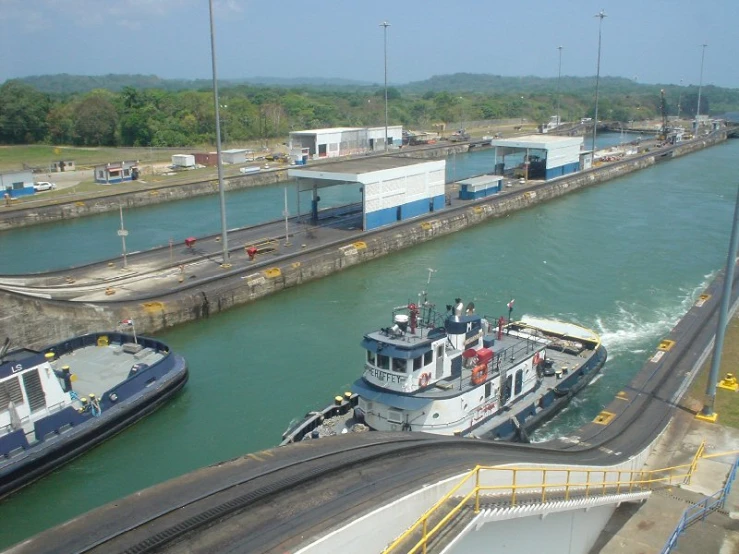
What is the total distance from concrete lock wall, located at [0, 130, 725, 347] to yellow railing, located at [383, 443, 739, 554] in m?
17.9

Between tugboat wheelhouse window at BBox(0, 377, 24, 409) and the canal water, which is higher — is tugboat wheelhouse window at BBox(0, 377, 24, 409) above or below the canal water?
above

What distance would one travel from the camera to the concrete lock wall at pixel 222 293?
2241 centimetres

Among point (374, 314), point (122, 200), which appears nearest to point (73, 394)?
point (374, 314)

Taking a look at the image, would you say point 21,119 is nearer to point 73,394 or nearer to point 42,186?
point 42,186

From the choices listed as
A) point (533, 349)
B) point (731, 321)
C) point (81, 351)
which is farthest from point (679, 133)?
point (81, 351)

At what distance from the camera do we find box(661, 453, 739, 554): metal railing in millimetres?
11770

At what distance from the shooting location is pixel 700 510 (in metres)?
12.9

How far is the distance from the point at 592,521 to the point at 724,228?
38.5 meters

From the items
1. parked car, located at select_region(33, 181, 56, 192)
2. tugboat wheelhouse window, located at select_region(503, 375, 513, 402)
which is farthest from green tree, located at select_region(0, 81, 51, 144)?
tugboat wheelhouse window, located at select_region(503, 375, 513, 402)

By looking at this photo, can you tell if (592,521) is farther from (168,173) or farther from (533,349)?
(168,173)

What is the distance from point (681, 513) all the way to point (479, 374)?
5719 mm

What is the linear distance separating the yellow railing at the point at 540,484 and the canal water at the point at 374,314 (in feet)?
15.4

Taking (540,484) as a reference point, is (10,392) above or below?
below

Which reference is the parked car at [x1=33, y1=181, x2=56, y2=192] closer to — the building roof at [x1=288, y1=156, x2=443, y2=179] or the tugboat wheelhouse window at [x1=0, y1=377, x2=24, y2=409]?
the building roof at [x1=288, y1=156, x2=443, y2=179]
